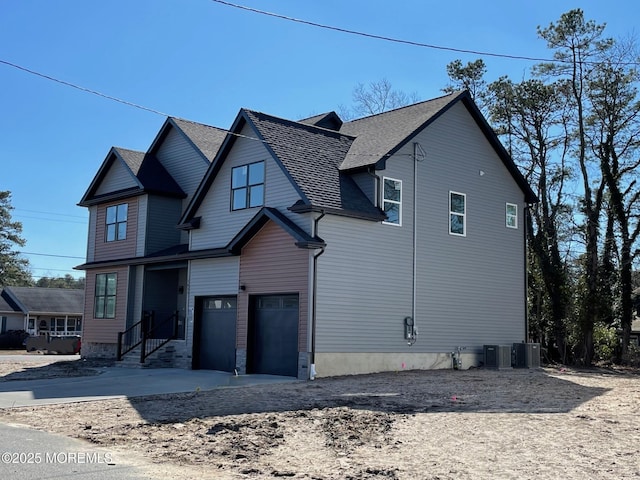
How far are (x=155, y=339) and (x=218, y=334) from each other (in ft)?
11.5

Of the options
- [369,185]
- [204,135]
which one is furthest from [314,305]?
[204,135]

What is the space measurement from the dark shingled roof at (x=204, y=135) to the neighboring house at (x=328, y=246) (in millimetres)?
165

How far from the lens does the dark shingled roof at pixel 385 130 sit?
2145 cm

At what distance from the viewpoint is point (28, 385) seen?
17.8 m

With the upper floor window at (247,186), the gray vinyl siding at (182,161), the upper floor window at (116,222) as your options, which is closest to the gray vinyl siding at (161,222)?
the gray vinyl siding at (182,161)

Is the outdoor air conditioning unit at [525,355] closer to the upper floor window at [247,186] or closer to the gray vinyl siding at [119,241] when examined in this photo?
the upper floor window at [247,186]

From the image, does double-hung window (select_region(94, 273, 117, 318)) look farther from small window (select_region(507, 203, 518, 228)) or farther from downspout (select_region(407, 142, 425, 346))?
small window (select_region(507, 203, 518, 228))

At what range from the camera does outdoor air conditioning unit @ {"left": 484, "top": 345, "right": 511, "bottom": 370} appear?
23.1m

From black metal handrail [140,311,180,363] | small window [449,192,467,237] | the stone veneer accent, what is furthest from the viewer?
the stone veneer accent

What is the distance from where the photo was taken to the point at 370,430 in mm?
10734

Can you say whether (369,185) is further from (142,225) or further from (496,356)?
(142,225)

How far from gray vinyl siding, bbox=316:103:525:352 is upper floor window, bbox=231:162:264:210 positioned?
10.3ft

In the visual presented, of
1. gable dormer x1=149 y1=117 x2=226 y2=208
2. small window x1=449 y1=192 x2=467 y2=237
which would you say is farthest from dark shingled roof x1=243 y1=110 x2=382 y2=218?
gable dormer x1=149 y1=117 x2=226 y2=208

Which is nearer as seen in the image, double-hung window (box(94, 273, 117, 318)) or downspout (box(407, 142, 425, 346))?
downspout (box(407, 142, 425, 346))
